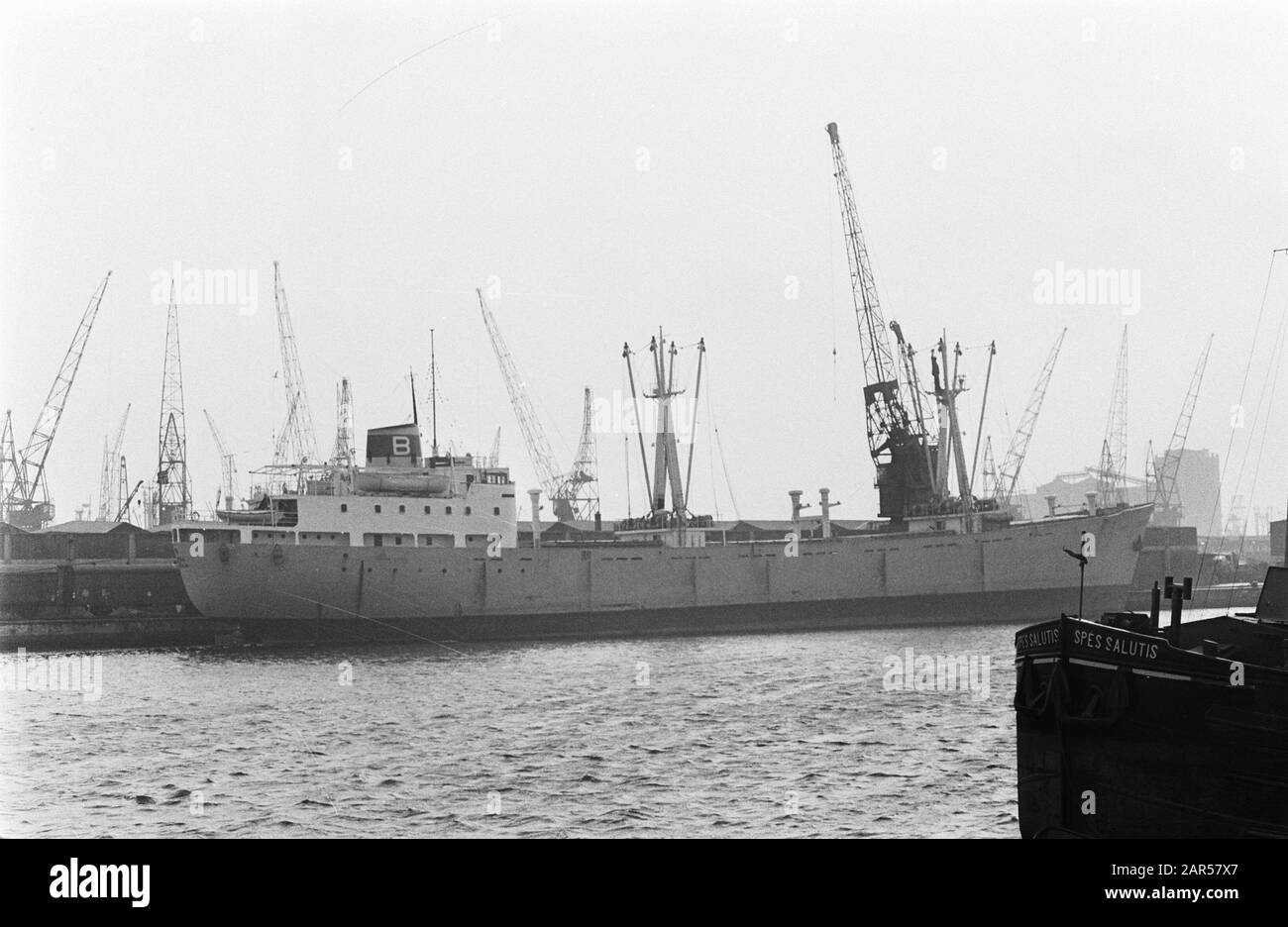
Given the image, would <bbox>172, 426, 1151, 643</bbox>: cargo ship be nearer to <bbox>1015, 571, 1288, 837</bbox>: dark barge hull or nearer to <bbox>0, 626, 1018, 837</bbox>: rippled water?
<bbox>0, 626, 1018, 837</bbox>: rippled water

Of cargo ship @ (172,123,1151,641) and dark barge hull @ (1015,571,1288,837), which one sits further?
cargo ship @ (172,123,1151,641)

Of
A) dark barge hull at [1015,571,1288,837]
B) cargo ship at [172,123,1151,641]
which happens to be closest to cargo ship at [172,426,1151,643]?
cargo ship at [172,123,1151,641]

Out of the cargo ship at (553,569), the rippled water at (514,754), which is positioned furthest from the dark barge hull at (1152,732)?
the cargo ship at (553,569)

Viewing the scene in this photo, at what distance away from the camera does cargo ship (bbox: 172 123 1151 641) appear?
1869 inches

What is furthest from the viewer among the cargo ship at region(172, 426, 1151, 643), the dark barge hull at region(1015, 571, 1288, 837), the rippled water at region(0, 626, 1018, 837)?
the cargo ship at region(172, 426, 1151, 643)

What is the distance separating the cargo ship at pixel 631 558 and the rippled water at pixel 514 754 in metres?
9.86

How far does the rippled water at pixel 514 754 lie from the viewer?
55.6 ft

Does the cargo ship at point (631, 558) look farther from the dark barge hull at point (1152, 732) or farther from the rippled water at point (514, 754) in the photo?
the dark barge hull at point (1152, 732)

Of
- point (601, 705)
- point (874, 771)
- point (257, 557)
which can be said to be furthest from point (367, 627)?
point (874, 771)

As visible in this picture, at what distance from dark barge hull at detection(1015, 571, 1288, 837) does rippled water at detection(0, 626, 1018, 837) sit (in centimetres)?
282

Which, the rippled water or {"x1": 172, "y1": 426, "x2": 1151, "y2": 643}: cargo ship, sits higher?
{"x1": 172, "y1": 426, "x2": 1151, "y2": 643}: cargo ship
